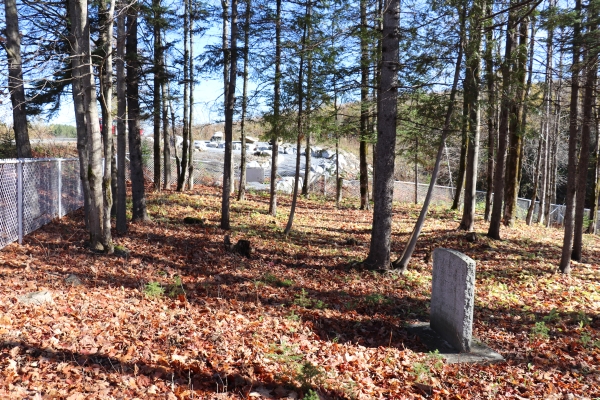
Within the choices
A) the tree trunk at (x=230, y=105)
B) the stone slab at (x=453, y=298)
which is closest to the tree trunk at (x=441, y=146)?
the stone slab at (x=453, y=298)

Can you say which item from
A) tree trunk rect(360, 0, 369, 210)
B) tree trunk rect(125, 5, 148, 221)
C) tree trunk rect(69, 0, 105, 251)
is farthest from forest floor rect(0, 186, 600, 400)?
tree trunk rect(360, 0, 369, 210)

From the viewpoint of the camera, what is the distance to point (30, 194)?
914 centimetres

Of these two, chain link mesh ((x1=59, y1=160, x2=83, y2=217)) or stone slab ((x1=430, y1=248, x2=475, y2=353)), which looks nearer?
stone slab ((x1=430, y1=248, x2=475, y2=353))

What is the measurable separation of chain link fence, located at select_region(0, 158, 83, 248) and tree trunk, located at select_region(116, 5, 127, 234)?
1.71 meters

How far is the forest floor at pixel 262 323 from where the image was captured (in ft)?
13.7

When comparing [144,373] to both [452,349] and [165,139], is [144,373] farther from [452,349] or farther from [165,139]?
[165,139]

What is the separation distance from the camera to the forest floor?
13.7 feet

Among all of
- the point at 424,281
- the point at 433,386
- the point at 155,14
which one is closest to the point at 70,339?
the point at 433,386

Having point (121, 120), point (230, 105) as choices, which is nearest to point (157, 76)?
point (230, 105)

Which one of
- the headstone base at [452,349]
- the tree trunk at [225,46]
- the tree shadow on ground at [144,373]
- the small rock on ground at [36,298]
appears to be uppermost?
the tree trunk at [225,46]

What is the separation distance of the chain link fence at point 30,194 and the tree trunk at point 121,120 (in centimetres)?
171

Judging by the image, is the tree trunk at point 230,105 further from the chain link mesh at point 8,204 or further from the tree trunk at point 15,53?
the chain link mesh at point 8,204

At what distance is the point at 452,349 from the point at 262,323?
2666 mm

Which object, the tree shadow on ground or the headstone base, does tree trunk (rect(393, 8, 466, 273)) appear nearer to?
the headstone base
